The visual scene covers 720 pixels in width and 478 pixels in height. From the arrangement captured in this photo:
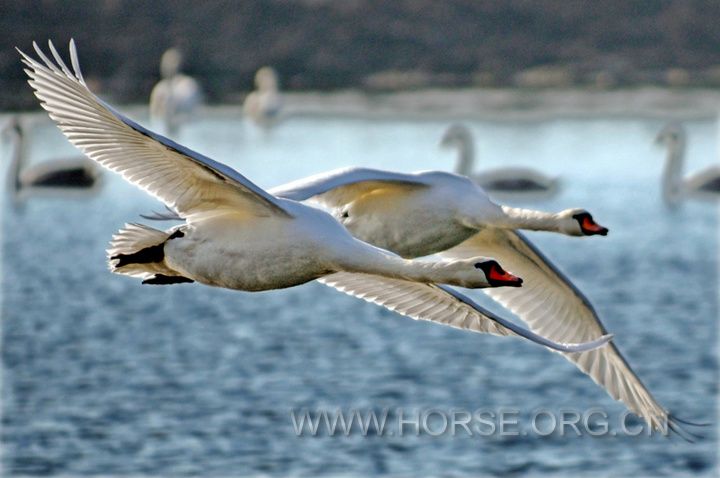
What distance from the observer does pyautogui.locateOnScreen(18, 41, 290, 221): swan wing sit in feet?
23.9

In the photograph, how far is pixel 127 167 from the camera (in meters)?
7.39

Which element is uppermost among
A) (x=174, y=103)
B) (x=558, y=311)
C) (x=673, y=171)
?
(x=174, y=103)

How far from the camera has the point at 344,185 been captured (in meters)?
8.29

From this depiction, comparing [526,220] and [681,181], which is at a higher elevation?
[681,181]

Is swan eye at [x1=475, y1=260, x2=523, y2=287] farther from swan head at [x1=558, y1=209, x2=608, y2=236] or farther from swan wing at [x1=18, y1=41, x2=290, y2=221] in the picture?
swan head at [x1=558, y1=209, x2=608, y2=236]

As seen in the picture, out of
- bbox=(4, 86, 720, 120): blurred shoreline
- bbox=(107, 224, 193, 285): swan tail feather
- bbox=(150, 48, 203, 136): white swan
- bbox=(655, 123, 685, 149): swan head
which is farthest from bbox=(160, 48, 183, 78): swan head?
bbox=(107, 224, 193, 285): swan tail feather

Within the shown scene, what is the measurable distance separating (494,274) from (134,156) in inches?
65.1

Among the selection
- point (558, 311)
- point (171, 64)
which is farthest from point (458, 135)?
point (558, 311)

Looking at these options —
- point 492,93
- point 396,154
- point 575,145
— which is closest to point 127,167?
point 396,154

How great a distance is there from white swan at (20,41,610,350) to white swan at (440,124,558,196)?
14.7m

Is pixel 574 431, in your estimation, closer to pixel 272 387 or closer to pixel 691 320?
pixel 272 387

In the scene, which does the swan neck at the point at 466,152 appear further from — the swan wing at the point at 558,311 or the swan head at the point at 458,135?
the swan wing at the point at 558,311

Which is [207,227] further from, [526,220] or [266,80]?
[266,80]

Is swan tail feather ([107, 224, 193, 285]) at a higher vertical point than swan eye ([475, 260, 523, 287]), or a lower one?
higher
